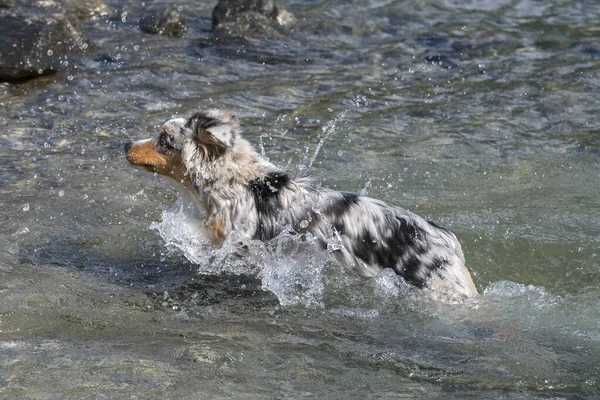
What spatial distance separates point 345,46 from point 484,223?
5168mm

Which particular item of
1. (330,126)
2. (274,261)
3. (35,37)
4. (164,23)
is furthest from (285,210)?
(164,23)

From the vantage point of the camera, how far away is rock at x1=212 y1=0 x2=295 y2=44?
450 inches

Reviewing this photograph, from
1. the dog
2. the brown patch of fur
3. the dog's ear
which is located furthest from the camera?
the brown patch of fur

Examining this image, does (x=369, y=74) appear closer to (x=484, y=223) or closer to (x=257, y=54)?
(x=257, y=54)

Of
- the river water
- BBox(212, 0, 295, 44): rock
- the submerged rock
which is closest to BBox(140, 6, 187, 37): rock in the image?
the river water

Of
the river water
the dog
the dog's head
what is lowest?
the river water

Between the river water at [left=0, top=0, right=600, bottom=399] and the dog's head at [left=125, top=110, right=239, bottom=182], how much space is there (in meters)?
0.36

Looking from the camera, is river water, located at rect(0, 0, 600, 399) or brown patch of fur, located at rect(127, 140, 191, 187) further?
brown patch of fur, located at rect(127, 140, 191, 187)

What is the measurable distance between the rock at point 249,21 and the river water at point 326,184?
0.25 metres

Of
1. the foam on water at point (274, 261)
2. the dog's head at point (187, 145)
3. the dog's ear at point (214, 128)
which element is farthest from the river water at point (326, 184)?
the dog's ear at point (214, 128)

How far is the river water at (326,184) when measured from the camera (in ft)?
15.2


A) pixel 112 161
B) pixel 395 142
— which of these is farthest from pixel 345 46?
pixel 112 161

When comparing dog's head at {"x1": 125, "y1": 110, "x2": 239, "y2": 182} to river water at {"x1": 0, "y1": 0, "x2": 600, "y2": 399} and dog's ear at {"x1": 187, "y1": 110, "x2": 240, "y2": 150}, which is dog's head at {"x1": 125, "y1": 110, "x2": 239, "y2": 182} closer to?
dog's ear at {"x1": 187, "y1": 110, "x2": 240, "y2": 150}

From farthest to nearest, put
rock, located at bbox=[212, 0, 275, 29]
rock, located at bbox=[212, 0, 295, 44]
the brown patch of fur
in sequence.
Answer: rock, located at bbox=[212, 0, 275, 29]
rock, located at bbox=[212, 0, 295, 44]
the brown patch of fur
